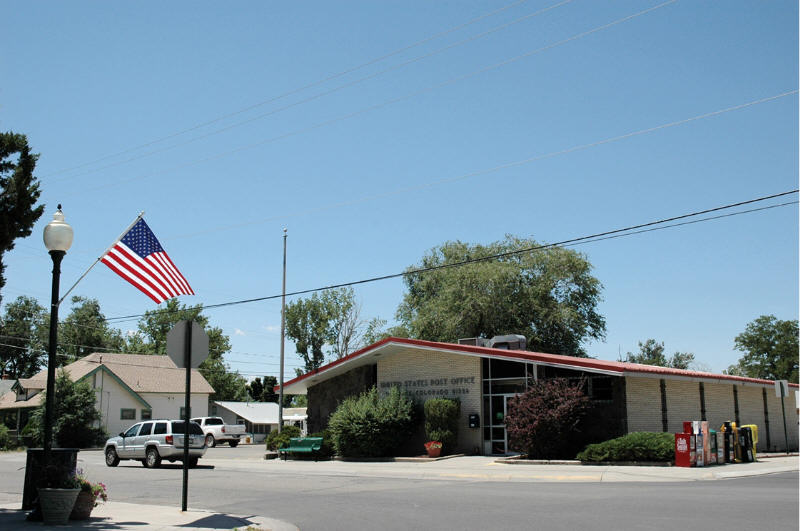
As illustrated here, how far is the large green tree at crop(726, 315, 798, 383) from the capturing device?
332ft

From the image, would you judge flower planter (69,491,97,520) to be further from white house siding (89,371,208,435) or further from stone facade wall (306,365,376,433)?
white house siding (89,371,208,435)

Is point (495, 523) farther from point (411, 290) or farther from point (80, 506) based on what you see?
point (411, 290)

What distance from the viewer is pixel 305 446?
3098 cm

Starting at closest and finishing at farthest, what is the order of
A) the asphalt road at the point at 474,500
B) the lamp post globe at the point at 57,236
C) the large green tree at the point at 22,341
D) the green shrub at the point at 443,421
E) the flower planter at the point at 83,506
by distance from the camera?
the asphalt road at the point at 474,500, the flower planter at the point at 83,506, the lamp post globe at the point at 57,236, the green shrub at the point at 443,421, the large green tree at the point at 22,341

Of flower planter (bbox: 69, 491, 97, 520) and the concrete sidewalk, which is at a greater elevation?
flower planter (bbox: 69, 491, 97, 520)

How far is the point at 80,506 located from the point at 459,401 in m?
19.7

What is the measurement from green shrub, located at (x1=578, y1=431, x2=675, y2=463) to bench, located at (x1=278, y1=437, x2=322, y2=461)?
449 inches

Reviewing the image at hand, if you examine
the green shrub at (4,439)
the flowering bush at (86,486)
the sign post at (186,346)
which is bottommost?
A: the green shrub at (4,439)

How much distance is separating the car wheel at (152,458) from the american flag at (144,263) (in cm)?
1157

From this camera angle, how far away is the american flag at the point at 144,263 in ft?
54.2

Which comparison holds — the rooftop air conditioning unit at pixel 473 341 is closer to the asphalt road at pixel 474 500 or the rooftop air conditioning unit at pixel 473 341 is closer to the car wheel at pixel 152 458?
the asphalt road at pixel 474 500

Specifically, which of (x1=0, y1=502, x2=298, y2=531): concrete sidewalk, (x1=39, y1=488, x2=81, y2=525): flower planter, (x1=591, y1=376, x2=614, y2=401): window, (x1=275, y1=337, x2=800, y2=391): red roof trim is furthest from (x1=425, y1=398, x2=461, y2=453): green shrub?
(x1=39, y1=488, x2=81, y2=525): flower planter

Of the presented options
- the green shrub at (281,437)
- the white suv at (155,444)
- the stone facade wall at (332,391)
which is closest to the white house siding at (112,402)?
the green shrub at (281,437)

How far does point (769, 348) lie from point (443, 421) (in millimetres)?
91462
